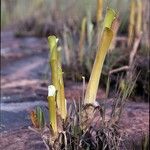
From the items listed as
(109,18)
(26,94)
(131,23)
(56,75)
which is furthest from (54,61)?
(131,23)

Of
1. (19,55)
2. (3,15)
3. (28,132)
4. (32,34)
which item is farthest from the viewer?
(3,15)

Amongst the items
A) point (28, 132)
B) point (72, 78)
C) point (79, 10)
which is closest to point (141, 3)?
point (72, 78)

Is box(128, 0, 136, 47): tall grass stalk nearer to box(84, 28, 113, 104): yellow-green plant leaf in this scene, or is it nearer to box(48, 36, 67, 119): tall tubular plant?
box(84, 28, 113, 104): yellow-green plant leaf

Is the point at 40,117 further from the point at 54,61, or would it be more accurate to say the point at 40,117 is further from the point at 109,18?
the point at 109,18

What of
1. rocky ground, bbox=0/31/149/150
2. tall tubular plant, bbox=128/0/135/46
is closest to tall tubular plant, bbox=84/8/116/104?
rocky ground, bbox=0/31/149/150

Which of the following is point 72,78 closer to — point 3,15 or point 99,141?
point 99,141

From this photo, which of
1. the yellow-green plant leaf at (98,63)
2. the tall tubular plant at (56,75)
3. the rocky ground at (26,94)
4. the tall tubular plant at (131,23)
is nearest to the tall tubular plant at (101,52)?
the yellow-green plant leaf at (98,63)

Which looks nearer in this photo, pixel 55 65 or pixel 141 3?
pixel 55 65
